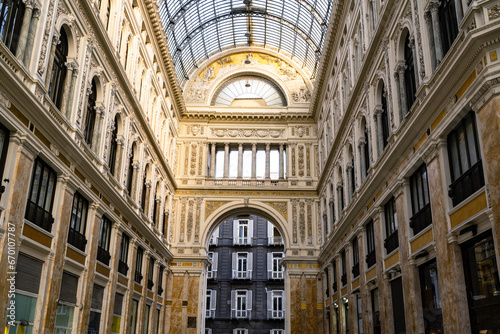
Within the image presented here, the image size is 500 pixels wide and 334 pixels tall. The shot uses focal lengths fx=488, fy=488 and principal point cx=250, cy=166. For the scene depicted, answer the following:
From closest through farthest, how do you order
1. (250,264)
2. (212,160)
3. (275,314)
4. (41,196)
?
(41,196) → (212,160) → (275,314) → (250,264)

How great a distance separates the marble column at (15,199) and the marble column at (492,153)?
10787mm

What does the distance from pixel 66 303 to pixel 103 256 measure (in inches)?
146

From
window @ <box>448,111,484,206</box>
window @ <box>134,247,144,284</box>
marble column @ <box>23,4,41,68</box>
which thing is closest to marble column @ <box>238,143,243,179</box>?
window @ <box>134,247,144,284</box>

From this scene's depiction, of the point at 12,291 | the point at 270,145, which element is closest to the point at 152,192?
the point at 270,145

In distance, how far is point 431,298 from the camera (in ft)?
42.6

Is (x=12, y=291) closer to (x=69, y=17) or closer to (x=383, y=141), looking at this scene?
(x=69, y=17)

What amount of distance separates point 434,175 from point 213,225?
22.9 metres

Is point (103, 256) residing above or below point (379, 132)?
below

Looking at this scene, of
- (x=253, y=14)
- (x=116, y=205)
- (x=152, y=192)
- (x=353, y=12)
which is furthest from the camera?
(x=253, y=14)

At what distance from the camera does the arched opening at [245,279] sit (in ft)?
145

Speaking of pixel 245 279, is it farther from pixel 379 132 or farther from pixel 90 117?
pixel 379 132

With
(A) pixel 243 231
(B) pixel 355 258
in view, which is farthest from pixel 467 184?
(A) pixel 243 231

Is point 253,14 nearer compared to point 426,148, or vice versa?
point 426,148

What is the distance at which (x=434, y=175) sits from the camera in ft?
40.7
